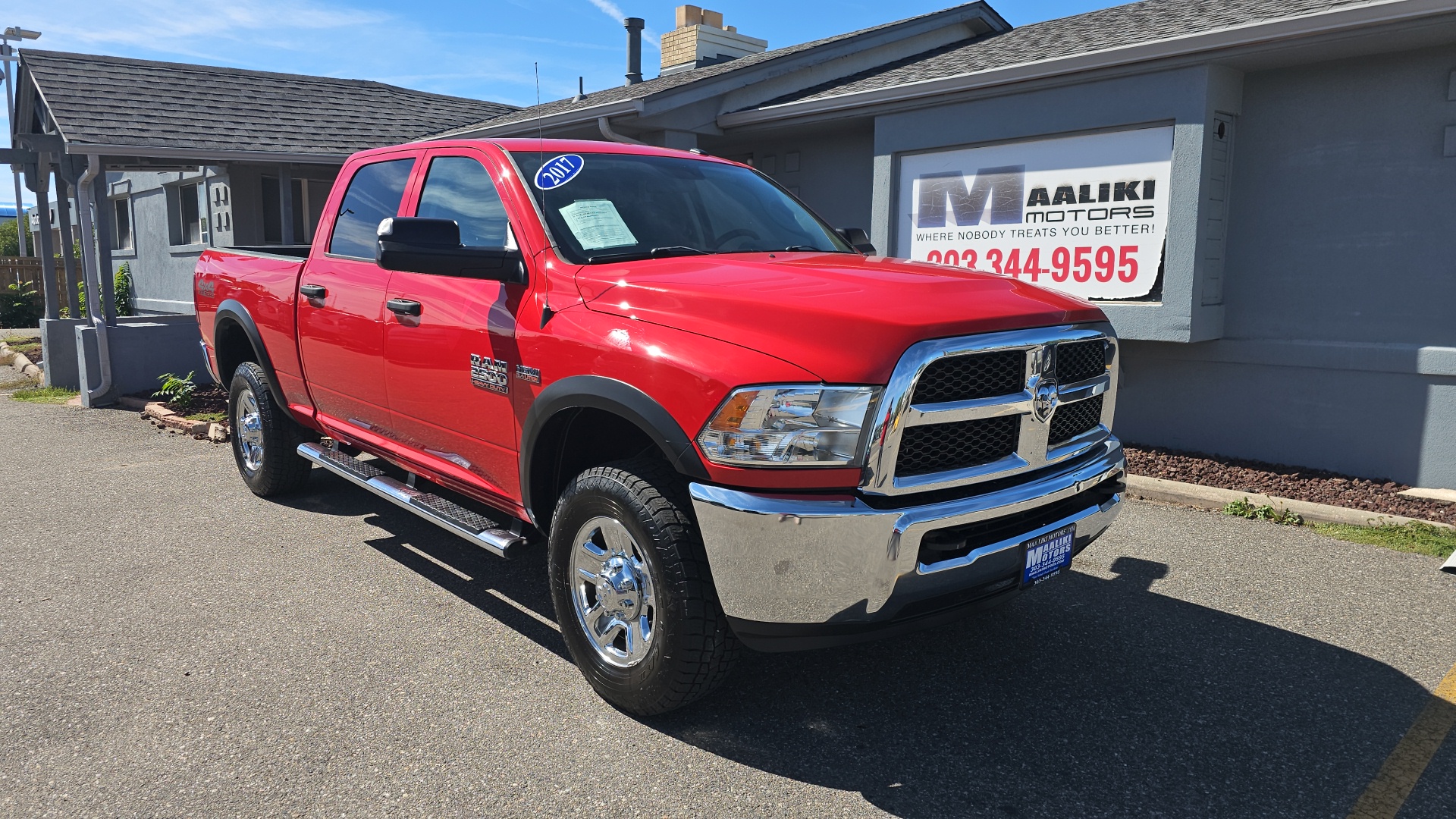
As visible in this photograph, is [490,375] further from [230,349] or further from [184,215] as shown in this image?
[184,215]

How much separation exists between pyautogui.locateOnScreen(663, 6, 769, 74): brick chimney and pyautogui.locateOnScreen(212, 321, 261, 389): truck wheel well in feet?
36.7

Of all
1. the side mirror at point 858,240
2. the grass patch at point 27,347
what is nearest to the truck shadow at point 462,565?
the side mirror at point 858,240

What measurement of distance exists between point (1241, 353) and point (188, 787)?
24.0ft

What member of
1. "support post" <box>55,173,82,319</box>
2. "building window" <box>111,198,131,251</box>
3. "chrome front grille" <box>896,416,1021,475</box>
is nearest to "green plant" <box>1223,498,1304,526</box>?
"chrome front grille" <box>896,416,1021,475</box>

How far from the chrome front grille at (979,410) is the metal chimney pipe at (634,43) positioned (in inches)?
531

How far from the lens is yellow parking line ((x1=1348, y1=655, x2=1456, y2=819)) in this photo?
9.70ft

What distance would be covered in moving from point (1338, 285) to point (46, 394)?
42.9ft

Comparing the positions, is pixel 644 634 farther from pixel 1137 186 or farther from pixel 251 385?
pixel 1137 186

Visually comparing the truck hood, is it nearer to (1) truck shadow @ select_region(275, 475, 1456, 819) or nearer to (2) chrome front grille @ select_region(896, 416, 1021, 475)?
(2) chrome front grille @ select_region(896, 416, 1021, 475)

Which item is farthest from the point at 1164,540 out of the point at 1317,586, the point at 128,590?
the point at 128,590

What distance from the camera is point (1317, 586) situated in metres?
4.94

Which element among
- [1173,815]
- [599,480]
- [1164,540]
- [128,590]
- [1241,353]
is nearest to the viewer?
[1173,815]

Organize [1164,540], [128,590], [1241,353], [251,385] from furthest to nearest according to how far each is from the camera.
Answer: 1. [1241,353]
2. [251,385]
3. [1164,540]
4. [128,590]

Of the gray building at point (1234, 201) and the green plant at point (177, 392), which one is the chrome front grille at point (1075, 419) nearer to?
the gray building at point (1234, 201)
